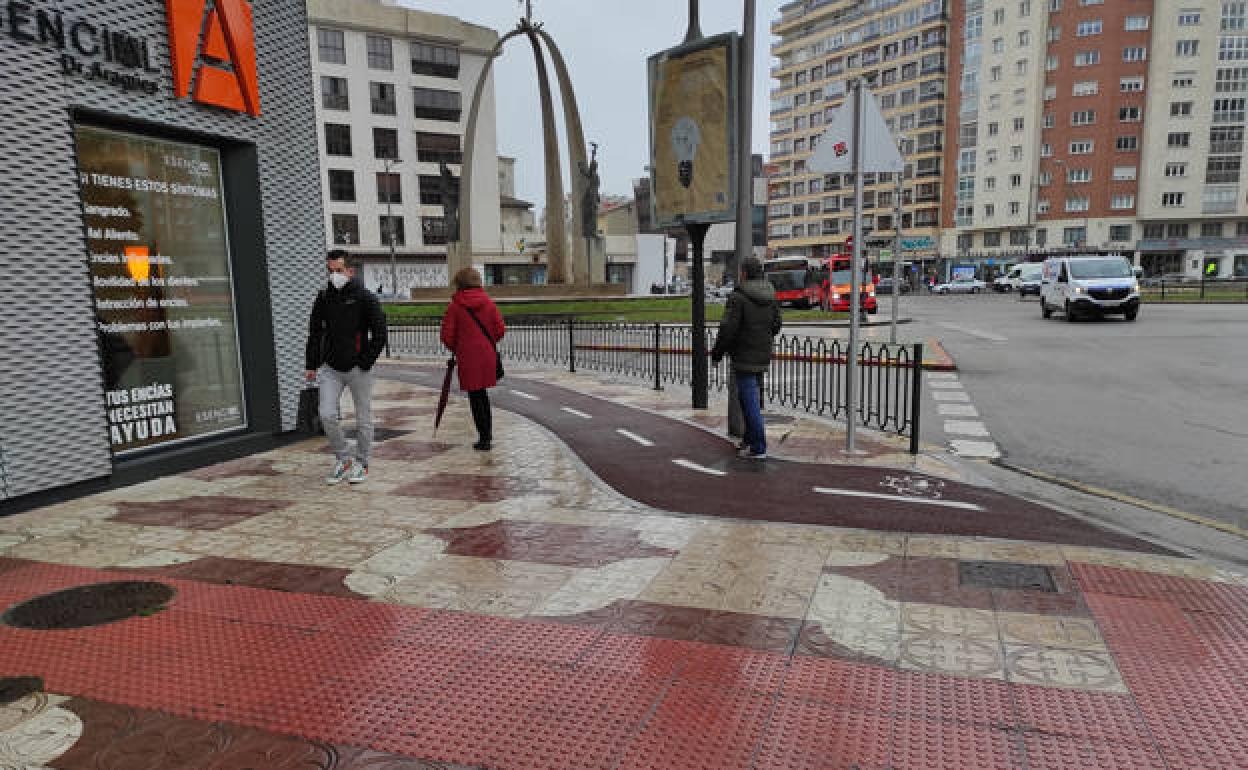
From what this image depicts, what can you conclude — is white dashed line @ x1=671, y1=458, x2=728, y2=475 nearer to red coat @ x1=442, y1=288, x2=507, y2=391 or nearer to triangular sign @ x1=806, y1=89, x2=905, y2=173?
red coat @ x1=442, y1=288, x2=507, y2=391

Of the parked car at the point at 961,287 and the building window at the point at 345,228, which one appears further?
the parked car at the point at 961,287

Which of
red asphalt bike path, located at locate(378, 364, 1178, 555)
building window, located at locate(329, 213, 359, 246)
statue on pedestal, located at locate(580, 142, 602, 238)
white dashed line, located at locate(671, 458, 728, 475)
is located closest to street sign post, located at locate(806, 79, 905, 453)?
red asphalt bike path, located at locate(378, 364, 1178, 555)

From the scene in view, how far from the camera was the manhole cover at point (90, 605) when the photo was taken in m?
3.87

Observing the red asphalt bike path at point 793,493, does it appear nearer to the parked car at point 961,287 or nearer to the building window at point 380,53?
the building window at point 380,53

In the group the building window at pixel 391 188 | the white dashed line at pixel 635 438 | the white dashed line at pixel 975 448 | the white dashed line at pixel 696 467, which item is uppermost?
the building window at pixel 391 188

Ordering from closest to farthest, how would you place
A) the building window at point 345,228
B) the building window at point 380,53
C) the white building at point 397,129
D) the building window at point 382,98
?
the white building at point 397,129, the building window at point 345,228, the building window at point 380,53, the building window at point 382,98

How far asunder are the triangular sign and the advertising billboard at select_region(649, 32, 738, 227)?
1.82 m

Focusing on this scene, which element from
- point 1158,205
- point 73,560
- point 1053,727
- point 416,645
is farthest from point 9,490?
point 1158,205

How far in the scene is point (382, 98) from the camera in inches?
2343

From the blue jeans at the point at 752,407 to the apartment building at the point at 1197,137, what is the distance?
79.5m

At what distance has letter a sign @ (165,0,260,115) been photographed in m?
6.86

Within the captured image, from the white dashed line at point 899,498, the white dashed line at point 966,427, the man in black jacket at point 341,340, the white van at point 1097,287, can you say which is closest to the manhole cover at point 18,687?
the man in black jacket at point 341,340

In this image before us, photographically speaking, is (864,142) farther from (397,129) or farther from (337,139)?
(397,129)

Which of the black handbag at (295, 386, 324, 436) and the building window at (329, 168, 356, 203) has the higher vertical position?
the building window at (329, 168, 356, 203)
